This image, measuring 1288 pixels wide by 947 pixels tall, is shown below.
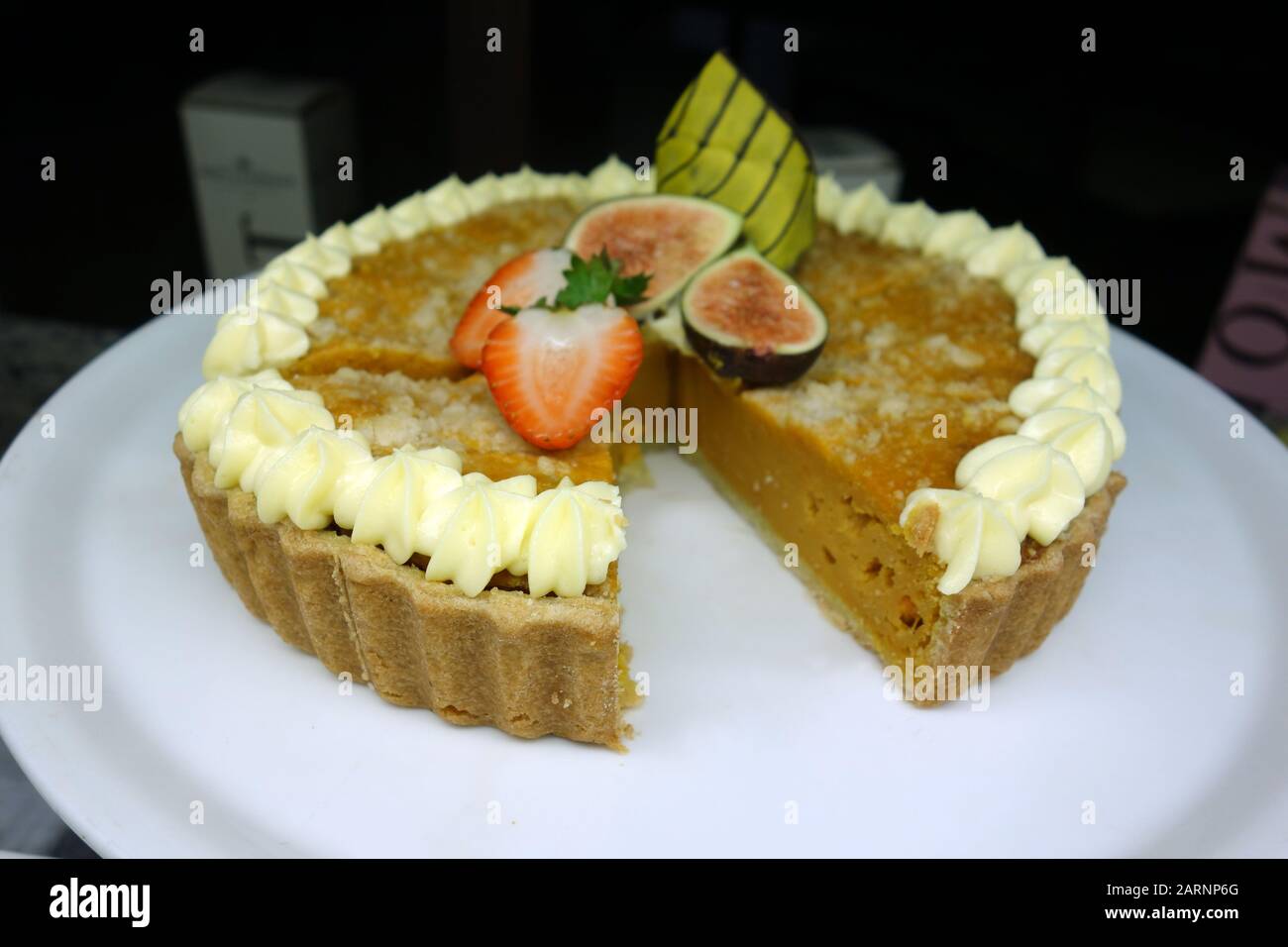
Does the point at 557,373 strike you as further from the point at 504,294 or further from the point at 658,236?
the point at 658,236

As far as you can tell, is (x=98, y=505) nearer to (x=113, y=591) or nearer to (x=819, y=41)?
(x=113, y=591)

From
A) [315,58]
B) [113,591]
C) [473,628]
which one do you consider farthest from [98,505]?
[315,58]

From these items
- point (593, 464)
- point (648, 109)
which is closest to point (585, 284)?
point (593, 464)

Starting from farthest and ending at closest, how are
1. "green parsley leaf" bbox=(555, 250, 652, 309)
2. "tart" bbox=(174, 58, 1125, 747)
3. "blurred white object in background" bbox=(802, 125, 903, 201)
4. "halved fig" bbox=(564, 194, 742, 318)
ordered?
"blurred white object in background" bbox=(802, 125, 903, 201) → "halved fig" bbox=(564, 194, 742, 318) → "green parsley leaf" bbox=(555, 250, 652, 309) → "tart" bbox=(174, 58, 1125, 747)

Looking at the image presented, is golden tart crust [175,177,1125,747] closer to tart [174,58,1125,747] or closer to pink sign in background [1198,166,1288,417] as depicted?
tart [174,58,1125,747]

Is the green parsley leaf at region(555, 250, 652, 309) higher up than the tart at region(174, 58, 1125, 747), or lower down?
higher up

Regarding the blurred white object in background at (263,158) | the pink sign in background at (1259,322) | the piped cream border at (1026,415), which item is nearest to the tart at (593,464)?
the piped cream border at (1026,415)

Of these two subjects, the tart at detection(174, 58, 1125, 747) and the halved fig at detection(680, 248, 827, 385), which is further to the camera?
the halved fig at detection(680, 248, 827, 385)

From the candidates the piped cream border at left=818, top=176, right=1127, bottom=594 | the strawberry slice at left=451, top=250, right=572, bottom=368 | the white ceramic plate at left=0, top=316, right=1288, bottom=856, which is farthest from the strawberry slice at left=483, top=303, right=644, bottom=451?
the piped cream border at left=818, top=176, right=1127, bottom=594
